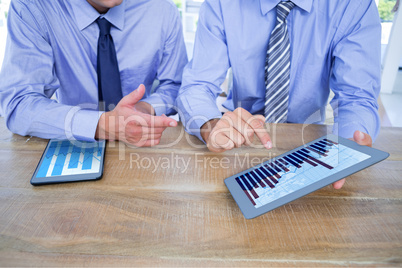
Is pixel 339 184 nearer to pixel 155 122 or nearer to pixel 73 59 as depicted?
pixel 155 122

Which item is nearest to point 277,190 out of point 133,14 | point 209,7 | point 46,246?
point 46,246

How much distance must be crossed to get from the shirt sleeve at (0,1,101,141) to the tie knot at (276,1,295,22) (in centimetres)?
81

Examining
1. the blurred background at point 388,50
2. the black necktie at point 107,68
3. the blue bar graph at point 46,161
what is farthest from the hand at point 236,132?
the blurred background at point 388,50

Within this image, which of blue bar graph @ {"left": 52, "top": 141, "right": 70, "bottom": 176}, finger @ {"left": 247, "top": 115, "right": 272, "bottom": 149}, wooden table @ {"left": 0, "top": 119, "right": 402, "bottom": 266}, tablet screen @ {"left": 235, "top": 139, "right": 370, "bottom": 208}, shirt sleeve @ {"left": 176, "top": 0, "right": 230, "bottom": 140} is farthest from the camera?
shirt sleeve @ {"left": 176, "top": 0, "right": 230, "bottom": 140}

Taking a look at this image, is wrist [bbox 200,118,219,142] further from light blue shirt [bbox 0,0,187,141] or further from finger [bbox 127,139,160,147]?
light blue shirt [bbox 0,0,187,141]

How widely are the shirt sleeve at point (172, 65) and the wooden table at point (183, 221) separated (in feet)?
2.02

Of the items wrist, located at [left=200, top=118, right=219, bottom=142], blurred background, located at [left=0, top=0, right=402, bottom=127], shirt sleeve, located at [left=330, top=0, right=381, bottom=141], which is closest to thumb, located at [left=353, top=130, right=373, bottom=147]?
shirt sleeve, located at [left=330, top=0, right=381, bottom=141]

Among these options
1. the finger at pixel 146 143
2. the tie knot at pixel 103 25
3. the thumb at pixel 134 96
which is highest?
the tie knot at pixel 103 25

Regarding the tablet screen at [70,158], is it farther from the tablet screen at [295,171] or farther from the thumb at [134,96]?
the tablet screen at [295,171]

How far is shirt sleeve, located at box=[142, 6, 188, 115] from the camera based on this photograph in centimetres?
134

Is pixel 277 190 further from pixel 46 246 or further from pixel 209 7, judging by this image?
pixel 209 7

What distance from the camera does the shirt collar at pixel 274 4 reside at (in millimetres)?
1081

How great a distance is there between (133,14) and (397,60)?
4.12 m

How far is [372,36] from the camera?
1.07m
